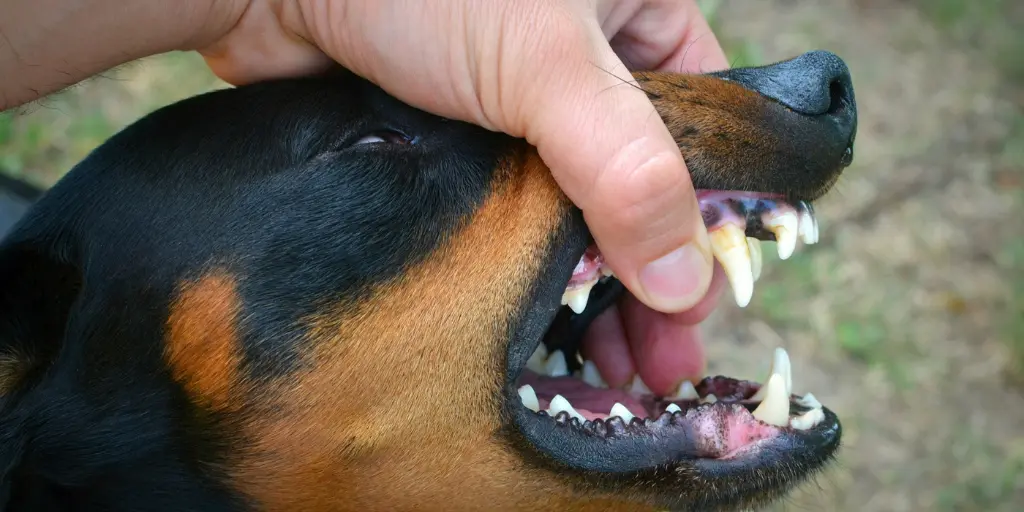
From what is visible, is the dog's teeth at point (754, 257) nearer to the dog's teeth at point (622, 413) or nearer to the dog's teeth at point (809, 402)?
the dog's teeth at point (809, 402)

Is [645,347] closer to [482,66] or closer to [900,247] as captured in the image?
[482,66]

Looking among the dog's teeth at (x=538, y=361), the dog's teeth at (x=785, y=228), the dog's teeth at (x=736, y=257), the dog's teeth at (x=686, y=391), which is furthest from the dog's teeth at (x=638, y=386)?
the dog's teeth at (x=785, y=228)

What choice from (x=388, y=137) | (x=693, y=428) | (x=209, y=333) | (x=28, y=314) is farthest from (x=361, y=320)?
(x=28, y=314)

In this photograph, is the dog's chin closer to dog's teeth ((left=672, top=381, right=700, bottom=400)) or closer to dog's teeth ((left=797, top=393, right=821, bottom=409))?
dog's teeth ((left=797, top=393, right=821, bottom=409))

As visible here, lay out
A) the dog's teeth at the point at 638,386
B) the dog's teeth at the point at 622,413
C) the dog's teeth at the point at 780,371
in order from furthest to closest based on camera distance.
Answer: the dog's teeth at the point at 638,386, the dog's teeth at the point at 780,371, the dog's teeth at the point at 622,413

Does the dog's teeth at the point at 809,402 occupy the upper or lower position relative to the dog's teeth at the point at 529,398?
lower

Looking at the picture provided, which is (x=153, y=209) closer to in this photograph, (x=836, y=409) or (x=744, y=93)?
(x=744, y=93)
